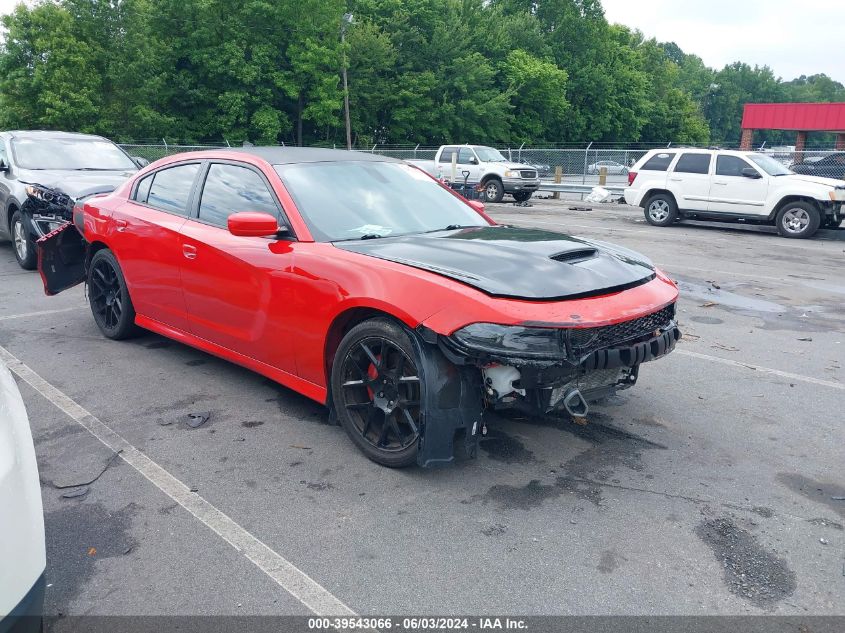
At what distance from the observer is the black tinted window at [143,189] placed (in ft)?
18.4

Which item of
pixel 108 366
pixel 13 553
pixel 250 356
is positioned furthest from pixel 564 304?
pixel 108 366

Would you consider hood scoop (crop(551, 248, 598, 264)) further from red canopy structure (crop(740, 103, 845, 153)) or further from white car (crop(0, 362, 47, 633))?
red canopy structure (crop(740, 103, 845, 153))

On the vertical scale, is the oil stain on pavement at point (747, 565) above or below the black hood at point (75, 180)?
below

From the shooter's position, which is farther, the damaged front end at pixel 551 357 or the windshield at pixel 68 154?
the windshield at pixel 68 154

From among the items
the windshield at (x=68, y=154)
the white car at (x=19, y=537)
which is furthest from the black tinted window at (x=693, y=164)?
the white car at (x=19, y=537)

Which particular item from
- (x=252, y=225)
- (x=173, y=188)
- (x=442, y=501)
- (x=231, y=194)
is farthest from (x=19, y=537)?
(x=173, y=188)

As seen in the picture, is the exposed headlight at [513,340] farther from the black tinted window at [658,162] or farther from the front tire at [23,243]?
the black tinted window at [658,162]

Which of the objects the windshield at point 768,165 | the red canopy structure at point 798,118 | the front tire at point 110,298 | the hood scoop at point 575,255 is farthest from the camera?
the red canopy structure at point 798,118

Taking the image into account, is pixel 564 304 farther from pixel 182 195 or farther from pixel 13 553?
pixel 182 195

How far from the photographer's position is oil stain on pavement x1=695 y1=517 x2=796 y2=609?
2768mm

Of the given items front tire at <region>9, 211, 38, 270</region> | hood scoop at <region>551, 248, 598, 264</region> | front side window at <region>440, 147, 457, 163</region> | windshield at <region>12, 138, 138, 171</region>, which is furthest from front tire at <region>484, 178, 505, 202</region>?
hood scoop at <region>551, 248, 598, 264</region>

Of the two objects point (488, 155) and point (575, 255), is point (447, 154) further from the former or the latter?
point (575, 255)

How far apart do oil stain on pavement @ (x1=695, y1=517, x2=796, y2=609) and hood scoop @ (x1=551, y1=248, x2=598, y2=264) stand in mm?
1473

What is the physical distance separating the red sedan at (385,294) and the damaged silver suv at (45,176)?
152 inches
